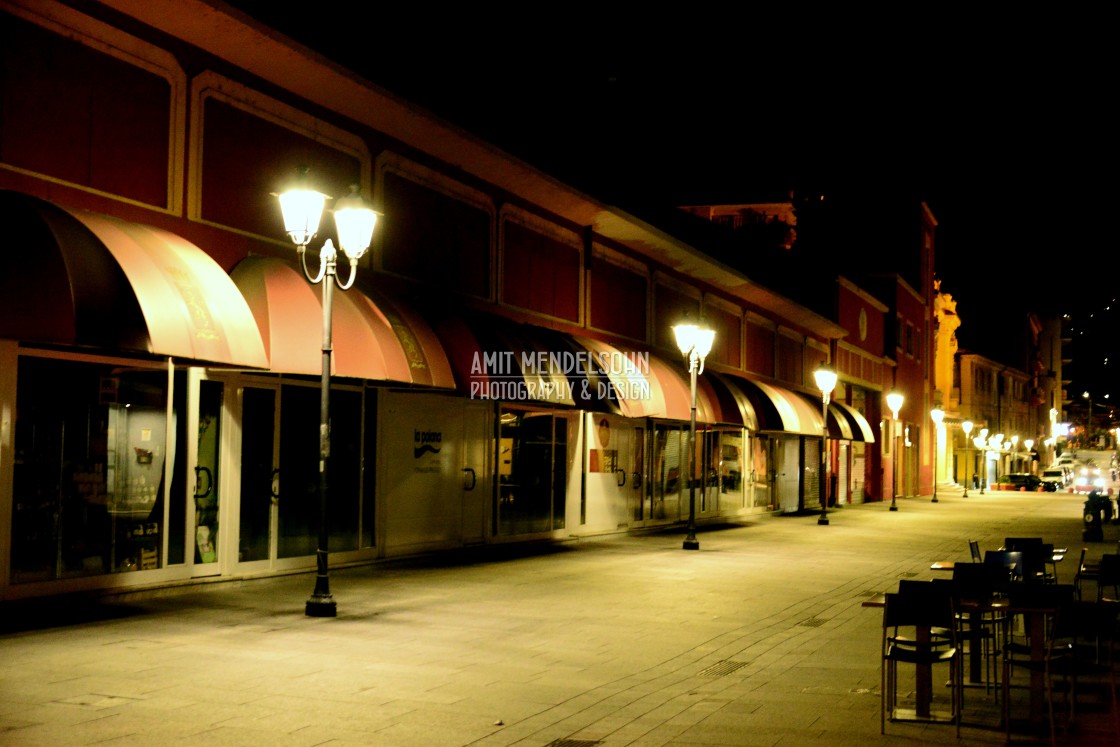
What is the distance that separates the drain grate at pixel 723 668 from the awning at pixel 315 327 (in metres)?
6.10

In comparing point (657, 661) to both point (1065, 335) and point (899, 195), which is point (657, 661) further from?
point (1065, 335)

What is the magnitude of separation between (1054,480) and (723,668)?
6931 cm

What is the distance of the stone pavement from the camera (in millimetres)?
8188

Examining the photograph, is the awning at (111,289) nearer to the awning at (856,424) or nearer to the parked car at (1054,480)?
the awning at (856,424)

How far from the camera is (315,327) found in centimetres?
1561

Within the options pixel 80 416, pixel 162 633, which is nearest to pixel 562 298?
pixel 80 416

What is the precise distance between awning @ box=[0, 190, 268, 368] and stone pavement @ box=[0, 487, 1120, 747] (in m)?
2.85

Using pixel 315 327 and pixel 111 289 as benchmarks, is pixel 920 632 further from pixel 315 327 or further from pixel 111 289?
pixel 315 327

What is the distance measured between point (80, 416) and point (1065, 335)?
148 metres

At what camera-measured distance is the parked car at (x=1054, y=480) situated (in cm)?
7212

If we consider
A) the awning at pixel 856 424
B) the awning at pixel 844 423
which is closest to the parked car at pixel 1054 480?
the awning at pixel 856 424

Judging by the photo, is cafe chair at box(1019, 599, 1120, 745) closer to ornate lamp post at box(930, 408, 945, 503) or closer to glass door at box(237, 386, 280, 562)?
glass door at box(237, 386, 280, 562)

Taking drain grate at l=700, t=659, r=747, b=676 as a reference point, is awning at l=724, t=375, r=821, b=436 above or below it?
above

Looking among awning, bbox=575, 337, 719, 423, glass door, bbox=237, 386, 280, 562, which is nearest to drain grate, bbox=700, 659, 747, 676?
glass door, bbox=237, 386, 280, 562
